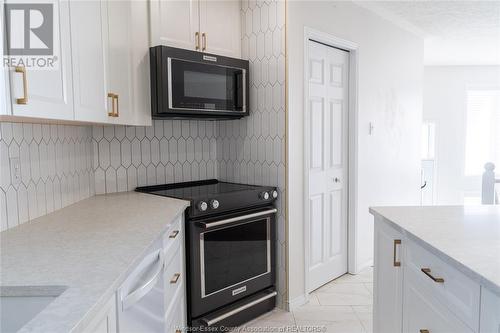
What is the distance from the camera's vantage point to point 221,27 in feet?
9.02

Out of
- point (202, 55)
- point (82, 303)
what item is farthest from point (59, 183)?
point (82, 303)

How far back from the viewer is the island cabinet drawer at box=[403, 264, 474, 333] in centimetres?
125

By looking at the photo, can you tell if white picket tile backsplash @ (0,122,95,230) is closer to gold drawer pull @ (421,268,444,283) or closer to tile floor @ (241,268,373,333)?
tile floor @ (241,268,373,333)

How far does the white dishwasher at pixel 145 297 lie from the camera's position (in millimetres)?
1194

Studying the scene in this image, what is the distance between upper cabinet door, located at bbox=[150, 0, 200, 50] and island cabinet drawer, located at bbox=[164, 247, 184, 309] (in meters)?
1.31

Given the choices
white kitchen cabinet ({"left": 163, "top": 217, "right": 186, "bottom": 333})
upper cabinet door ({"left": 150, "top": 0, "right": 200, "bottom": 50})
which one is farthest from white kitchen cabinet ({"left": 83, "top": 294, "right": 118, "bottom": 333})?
upper cabinet door ({"left": 150, "top": 0, "right": 200, "bottom": 50})

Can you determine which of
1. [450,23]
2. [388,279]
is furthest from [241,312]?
[450,23]

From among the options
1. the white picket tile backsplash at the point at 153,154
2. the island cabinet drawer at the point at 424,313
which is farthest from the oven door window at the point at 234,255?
the island cabinet drawer at the point at 424,313

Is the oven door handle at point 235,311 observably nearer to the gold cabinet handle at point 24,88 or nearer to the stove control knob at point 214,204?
the stove control knob at point 214,204

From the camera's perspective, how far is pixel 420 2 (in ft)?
11.1

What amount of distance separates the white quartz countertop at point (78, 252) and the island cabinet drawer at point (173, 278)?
254 millimetres

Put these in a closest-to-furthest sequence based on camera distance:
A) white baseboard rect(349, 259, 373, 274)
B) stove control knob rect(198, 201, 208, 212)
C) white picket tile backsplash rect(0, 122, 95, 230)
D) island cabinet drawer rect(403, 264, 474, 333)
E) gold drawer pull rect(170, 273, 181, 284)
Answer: island cabinet drawer rect(403, 264, 474, 333) < white picket tile backsplash rect(0, 122, 95, 230) < gold drawer pull rect(170, 273, 181, 284) < stove control knob rect(198, 201, 208, 212) < white baseboard rect(349, 259, 373, 274)

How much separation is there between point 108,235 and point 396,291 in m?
1.27

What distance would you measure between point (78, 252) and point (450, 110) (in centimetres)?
656
